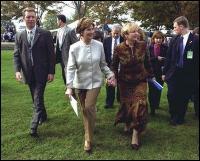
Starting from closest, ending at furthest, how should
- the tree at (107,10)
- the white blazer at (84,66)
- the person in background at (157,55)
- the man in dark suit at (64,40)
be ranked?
the white blazer at (84,66) < the person in background at (157,55) < the man in dark suit at (64,40) < the tree at (107,10)

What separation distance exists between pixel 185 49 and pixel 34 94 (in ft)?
9.05

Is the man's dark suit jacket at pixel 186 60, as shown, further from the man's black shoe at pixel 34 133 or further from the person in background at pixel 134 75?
the man's black shoe at pixel 34 133

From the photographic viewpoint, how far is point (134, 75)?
695cm

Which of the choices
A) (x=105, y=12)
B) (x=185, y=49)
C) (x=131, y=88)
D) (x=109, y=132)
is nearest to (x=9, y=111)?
(x=109, y=132)

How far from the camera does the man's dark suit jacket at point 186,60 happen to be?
786 centimetres

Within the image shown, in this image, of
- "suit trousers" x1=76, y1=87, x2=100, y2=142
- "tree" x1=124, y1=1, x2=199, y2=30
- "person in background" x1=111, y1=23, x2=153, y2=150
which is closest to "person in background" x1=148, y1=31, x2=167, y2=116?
"person in background" x1=111, y1=23, x2=153, y2=150

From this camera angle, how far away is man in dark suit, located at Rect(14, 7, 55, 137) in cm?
731

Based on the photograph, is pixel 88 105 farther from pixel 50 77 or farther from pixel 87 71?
pixel 50 77

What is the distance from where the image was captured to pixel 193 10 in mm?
33438

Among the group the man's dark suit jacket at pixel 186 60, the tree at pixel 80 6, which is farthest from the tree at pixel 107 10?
the man's dark suit jacket at pixel 186 60

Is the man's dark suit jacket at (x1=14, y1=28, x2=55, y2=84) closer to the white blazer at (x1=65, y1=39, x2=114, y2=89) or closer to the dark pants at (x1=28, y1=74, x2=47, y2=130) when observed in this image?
the dark pants at (x1=28, y1=74, x2=47, y2=130)

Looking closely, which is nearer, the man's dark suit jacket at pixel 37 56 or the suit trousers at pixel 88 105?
the suit trousers at pixel 88 105

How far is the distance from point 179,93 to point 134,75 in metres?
1.58

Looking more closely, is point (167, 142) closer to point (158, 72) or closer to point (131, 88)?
point (131, 88)
